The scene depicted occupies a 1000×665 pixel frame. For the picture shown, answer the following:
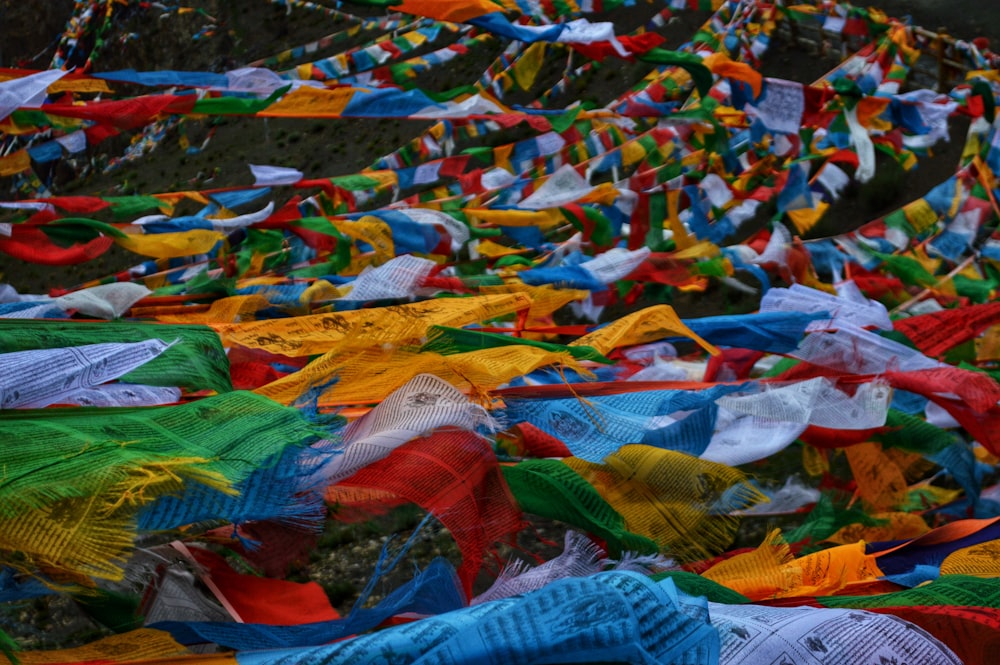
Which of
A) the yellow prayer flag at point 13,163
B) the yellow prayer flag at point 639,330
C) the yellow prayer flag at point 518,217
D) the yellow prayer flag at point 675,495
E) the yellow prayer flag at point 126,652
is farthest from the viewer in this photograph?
the yellow prayer flag at point 518,217

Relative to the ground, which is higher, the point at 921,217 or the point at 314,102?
the point at 314,102

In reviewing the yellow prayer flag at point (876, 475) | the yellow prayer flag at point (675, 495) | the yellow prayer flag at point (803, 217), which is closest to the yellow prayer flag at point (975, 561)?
the yellow prayer flag at point (675, 495)

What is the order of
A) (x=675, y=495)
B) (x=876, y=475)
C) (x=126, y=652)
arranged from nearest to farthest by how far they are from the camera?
(x=126, y=652), (x=675, y=495), (x=876, y=475)

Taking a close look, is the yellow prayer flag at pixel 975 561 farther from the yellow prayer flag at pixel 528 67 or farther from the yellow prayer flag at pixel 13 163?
the yellow prayer flag at pixel 528 67

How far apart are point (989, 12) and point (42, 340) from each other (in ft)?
41.0

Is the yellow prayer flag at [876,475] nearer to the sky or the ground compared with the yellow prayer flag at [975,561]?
nearer to the ground

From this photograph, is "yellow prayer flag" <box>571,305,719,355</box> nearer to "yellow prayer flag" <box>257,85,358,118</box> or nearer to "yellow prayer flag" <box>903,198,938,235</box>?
"yellow prayer flag" <box>257,85,358,118</box>

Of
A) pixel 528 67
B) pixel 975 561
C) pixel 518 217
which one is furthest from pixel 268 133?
pixel 975 561

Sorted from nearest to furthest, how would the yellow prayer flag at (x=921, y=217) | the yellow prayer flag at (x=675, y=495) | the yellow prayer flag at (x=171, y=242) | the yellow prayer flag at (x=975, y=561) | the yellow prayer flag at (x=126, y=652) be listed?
the yellow prayer flag at (x=126, y=652)
the yellow prayer flag at (x=975, y=561)
the yellow prayer flag at (x=675, y=495)
the yellow prayer flag at (x=171, y=242)
the yellow prayer flag at (x=921, y=217)

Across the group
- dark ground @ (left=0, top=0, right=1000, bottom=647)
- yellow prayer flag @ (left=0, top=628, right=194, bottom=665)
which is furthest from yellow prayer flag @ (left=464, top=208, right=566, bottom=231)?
yellow prayer flag @ (left=0, top=628, right=194, bottom=665)

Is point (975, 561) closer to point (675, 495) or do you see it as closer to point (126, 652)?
point (675, 495)

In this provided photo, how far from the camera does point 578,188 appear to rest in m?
5.96

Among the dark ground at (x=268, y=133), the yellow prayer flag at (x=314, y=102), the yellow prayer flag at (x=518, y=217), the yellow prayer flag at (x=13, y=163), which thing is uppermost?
the yellow prayer flag at (x=314, y=102)

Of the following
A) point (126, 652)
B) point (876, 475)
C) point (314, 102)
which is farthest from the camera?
point (314, 102)
